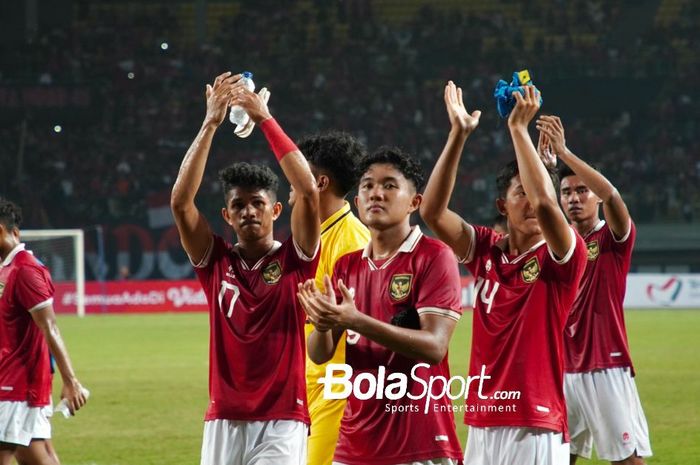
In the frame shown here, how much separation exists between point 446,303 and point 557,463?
96 centimetres

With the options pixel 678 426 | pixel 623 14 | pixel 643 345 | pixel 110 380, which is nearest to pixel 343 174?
pixel 678 426

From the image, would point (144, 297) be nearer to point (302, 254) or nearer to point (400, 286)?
point (302, 254)

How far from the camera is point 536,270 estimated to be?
474 cm

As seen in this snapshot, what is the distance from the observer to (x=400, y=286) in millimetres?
4340

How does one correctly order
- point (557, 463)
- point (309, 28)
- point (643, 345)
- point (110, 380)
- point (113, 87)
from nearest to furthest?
1. point (557, 463)
2. point (110, 380)
3. point (643, 345)
4. point (113, 87)
5. point (309, 28)

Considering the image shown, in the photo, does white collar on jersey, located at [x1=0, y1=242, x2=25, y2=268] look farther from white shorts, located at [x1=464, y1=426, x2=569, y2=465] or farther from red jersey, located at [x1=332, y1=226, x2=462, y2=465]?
white shorts, located at [x1=464, y1=426, x2=569, y2=465]

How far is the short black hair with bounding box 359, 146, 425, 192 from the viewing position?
4.56m

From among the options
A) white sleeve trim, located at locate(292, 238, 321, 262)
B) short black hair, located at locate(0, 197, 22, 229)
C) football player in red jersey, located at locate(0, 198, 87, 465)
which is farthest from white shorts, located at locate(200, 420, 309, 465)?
short black hair, located at locate(0, 197, 22, 229)

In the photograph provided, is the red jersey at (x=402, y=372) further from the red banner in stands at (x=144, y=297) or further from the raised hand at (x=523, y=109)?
the red banner in stands at (x=144, y=297)

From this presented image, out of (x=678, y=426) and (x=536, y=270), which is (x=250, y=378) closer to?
(x=536, y=270)

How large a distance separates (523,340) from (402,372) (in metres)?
0.69

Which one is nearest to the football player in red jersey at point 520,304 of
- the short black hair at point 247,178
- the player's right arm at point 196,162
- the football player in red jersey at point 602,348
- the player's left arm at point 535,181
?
the player's left arm at point 535,181

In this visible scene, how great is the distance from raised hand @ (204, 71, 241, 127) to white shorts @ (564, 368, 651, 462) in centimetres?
308

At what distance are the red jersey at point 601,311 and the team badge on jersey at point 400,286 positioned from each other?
8.58ft
